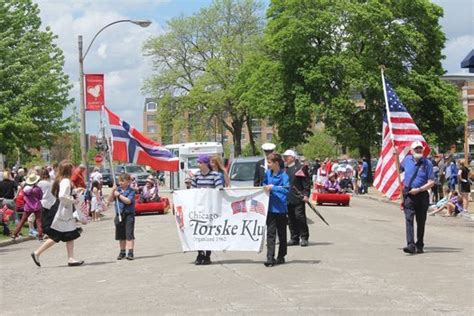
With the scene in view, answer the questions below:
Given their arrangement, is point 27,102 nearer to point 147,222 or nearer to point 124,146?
point 147,222

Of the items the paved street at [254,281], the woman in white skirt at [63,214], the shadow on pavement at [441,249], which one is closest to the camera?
the paved street at [254,281]

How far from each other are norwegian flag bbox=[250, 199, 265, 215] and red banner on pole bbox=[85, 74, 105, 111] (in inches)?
777

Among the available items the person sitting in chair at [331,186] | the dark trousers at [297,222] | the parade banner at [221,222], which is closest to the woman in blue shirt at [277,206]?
the parade banner at [221,222]

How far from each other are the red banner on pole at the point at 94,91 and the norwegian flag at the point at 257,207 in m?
19.7

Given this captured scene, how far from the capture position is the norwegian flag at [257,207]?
468 inches

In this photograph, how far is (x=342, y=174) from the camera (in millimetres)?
39188

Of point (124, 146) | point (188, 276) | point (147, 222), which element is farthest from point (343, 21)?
point (188, 276)

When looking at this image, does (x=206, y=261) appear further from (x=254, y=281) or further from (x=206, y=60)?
(x=206, y=60)

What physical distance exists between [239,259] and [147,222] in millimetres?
10441

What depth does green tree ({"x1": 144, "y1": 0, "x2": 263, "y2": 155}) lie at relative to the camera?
64.5 metres

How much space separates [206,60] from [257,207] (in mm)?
56089

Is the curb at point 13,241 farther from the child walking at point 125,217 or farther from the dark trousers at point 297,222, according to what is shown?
the dark trousers at point 297,222

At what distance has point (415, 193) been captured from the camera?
491 inches

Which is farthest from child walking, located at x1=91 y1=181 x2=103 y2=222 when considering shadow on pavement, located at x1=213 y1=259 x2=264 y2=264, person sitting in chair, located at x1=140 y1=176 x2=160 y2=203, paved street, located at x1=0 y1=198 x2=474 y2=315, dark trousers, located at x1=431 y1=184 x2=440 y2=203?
shadow on pavement, located at x1=213 y1=259 x2=264 y2=264
